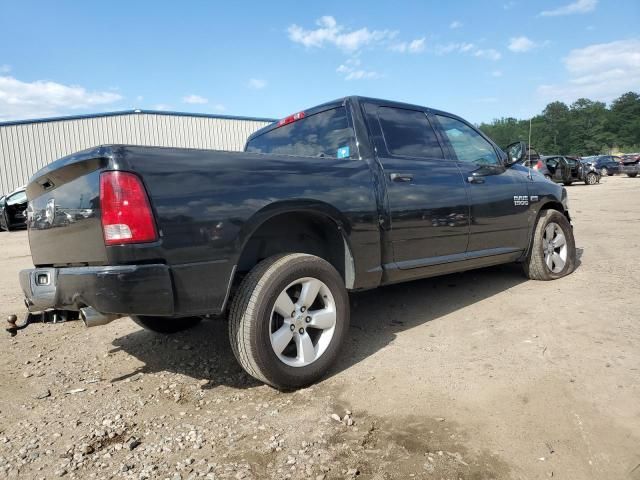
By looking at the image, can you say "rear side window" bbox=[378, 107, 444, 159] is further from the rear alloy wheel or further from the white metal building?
the rear alloy wheel

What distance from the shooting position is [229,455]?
2.05 meters

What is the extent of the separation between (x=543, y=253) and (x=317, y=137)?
9.48 ft

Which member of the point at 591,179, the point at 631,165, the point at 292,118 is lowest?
the point at 591,179

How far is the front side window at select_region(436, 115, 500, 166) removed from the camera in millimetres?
4102

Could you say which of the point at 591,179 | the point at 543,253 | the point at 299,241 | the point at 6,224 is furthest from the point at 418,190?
the point at 591,179

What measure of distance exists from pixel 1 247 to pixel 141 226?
10.2 meters

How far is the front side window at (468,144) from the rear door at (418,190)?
0.25 meters

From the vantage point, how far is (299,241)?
3123 millimetres

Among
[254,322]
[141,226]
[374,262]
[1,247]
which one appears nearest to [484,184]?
[374,262]

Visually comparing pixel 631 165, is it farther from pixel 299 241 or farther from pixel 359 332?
pixel 299 241

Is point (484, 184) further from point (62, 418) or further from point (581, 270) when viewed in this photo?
point (62, 418)

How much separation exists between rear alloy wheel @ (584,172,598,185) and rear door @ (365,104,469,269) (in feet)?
73.3

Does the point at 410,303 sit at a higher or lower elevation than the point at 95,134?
lower

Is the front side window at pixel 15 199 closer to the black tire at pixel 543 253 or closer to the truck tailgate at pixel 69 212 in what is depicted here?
the truck tailgate at pixel 69 212
